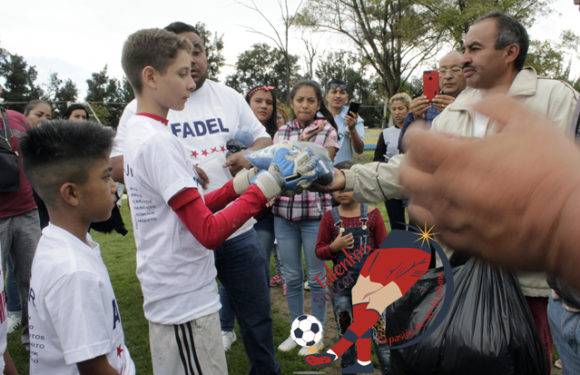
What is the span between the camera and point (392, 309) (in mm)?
1812

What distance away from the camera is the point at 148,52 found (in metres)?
1.81

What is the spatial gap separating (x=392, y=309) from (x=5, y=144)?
3448 millimetres

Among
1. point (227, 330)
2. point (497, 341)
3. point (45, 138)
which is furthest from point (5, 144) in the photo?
point (497, 341)

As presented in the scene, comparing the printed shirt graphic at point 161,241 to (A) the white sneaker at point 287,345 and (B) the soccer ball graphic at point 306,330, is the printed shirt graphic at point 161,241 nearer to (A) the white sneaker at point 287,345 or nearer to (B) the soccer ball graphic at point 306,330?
(B) the soccer ball graphic at point 306,330

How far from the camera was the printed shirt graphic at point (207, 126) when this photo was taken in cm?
225

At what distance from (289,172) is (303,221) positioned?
1.53 metres

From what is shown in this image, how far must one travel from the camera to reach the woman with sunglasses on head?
3127 mm

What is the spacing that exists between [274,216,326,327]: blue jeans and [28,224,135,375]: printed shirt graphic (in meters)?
1.86

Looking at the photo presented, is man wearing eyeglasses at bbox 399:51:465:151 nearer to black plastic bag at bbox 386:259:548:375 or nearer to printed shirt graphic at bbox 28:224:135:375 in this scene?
black plastic bag at bbox 386:259:548:375

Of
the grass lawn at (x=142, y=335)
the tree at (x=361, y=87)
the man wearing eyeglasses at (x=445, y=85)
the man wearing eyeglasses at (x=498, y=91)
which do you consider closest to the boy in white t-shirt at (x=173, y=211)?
the man wearing eyeglasses at (x=498, y=91)

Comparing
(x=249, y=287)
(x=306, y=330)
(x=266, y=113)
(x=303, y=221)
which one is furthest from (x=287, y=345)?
(x=266, y=113)

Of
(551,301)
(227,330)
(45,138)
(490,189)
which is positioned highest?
(45,138)

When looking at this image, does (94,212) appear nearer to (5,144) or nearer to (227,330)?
(227,330)

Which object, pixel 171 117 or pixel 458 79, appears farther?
pixel 458 79
